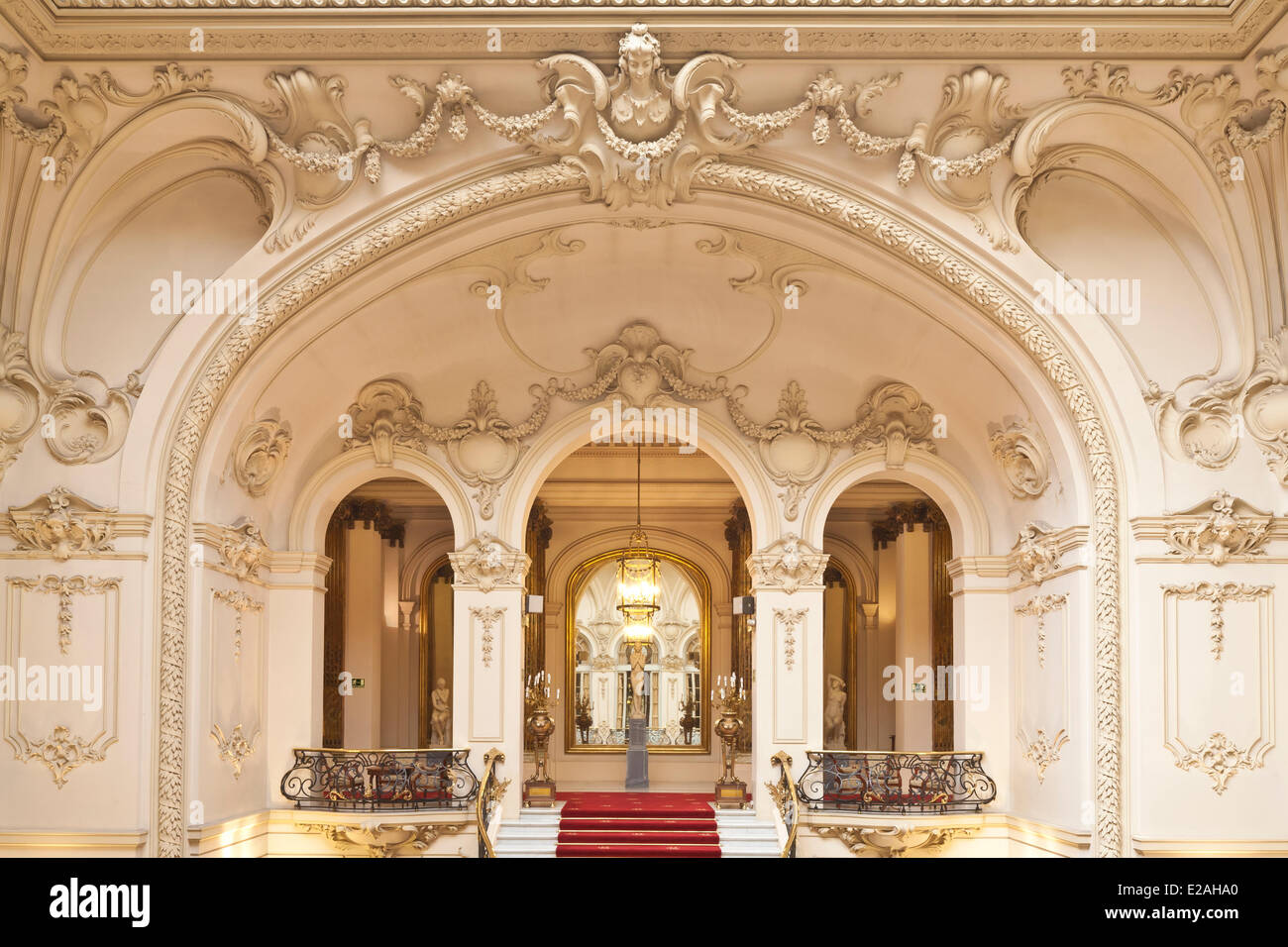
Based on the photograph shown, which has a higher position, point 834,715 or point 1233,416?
point 1233,416

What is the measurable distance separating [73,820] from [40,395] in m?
3.12

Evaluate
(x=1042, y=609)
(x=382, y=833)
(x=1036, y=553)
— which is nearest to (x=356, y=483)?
(x=382, y=833)

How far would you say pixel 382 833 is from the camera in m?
12.3

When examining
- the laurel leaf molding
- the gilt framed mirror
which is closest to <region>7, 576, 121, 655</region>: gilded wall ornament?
the laurel leaf molding

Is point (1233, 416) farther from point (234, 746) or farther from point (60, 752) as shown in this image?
point (60, 752)

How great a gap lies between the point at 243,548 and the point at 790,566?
510 centimetres

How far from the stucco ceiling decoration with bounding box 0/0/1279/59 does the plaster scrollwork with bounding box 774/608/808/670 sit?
565 centimetres

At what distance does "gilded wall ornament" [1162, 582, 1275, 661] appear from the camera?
10086 mm

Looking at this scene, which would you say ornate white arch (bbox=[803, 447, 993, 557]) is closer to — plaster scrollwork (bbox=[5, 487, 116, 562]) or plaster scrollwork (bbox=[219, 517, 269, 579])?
plaster scrollwork (bbox=[219, 517, 269, 579])

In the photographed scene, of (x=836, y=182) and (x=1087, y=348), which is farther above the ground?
(x=836, y=182)

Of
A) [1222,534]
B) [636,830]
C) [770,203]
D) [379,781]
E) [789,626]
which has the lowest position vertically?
[636,830]

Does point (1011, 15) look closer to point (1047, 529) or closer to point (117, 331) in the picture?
point (1047, 529)

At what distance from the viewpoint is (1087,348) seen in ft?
34.2

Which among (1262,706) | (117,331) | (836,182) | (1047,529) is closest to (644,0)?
(836,182)
